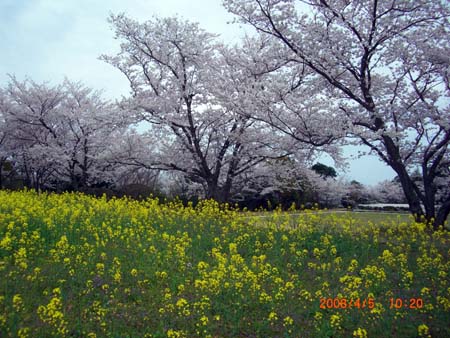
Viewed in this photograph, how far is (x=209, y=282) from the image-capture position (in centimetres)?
491

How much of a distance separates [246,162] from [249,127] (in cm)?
123

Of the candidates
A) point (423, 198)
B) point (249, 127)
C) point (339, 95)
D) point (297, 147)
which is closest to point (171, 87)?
point (249, 127)

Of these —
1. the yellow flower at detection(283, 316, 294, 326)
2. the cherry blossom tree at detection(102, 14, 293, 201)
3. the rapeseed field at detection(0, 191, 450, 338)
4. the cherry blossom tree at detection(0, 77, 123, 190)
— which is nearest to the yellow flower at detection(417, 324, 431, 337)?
the rapeseed field at detection(0, 191, 450, 338)

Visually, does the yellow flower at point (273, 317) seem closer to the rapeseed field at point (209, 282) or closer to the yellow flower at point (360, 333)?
the rapeseed field at point (209, 282)

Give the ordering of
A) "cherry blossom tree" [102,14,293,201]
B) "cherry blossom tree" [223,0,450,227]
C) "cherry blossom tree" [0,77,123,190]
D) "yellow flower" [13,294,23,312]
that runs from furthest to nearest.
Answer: "cherry blossom tree" [0,77,123,190] → "cherry blossom tree" [102,14,293,201] → "cherry blossom tree" [223,0,450,227] → "yellow flower" [13,294,23,312]

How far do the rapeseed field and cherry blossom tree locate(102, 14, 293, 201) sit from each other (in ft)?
21.8

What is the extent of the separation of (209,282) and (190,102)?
10303 mm

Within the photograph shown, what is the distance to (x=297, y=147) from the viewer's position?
13.4 meters

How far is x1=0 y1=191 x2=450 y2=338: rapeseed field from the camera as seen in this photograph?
13.6 feet

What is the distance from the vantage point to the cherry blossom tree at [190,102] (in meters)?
13.7

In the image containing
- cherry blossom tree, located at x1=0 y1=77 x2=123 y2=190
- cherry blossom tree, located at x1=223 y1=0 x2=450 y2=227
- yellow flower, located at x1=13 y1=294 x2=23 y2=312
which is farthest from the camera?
cherry blossom tree, located at x1=0 y1=77 x2=123 y2=190
